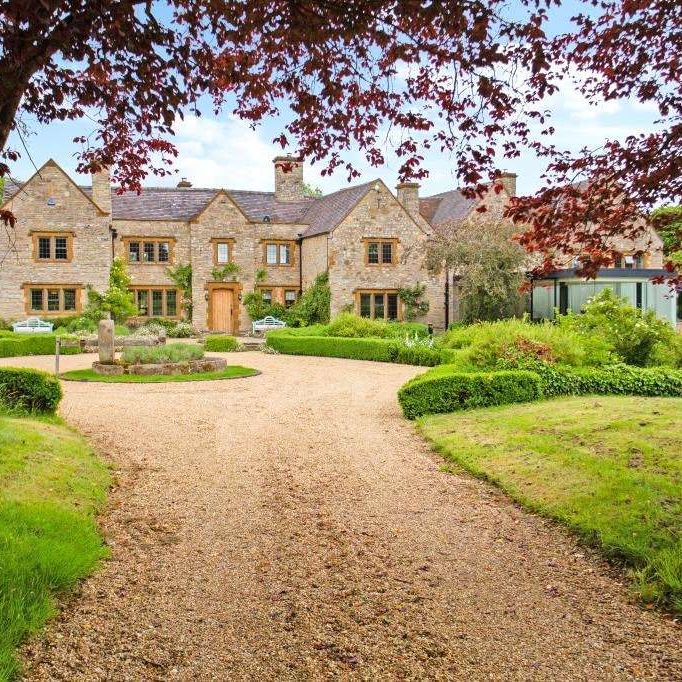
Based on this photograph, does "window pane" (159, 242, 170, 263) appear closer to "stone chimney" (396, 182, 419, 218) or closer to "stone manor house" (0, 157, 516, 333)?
"stone manor house" (0, 157, 516, 333)

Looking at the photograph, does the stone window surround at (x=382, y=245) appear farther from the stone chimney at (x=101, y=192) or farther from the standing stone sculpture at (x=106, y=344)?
the standing stone sculpture at (x=106, y=344)

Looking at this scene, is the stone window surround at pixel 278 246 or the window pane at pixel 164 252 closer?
the window pane at pixel 164 252

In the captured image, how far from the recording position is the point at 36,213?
1435 inches

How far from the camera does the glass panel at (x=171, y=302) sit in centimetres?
3878

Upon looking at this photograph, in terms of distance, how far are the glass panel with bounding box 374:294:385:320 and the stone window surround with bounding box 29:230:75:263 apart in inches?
609

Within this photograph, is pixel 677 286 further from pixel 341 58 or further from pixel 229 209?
pixel 229 209

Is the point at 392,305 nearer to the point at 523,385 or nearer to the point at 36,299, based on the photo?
the point at 36,299

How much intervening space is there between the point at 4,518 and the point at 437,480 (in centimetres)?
485

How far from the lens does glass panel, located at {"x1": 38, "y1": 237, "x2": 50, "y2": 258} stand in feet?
120

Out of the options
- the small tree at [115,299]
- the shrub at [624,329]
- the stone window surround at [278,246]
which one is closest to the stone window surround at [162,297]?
the small tree at [115,299]

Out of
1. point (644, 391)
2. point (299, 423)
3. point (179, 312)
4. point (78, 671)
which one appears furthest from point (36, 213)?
point (78, 671)

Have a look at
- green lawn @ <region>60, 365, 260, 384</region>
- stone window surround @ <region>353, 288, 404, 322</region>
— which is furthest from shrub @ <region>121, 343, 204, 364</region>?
stone window surround @ <region>353, 288, 404, 322</region>

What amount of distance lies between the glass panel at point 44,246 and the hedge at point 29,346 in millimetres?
9617

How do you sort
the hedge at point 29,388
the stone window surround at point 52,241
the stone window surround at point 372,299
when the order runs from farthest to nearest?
the stone window surround at point 372,299
the stone window surround at point 52,241
the hedge at point 29,388
